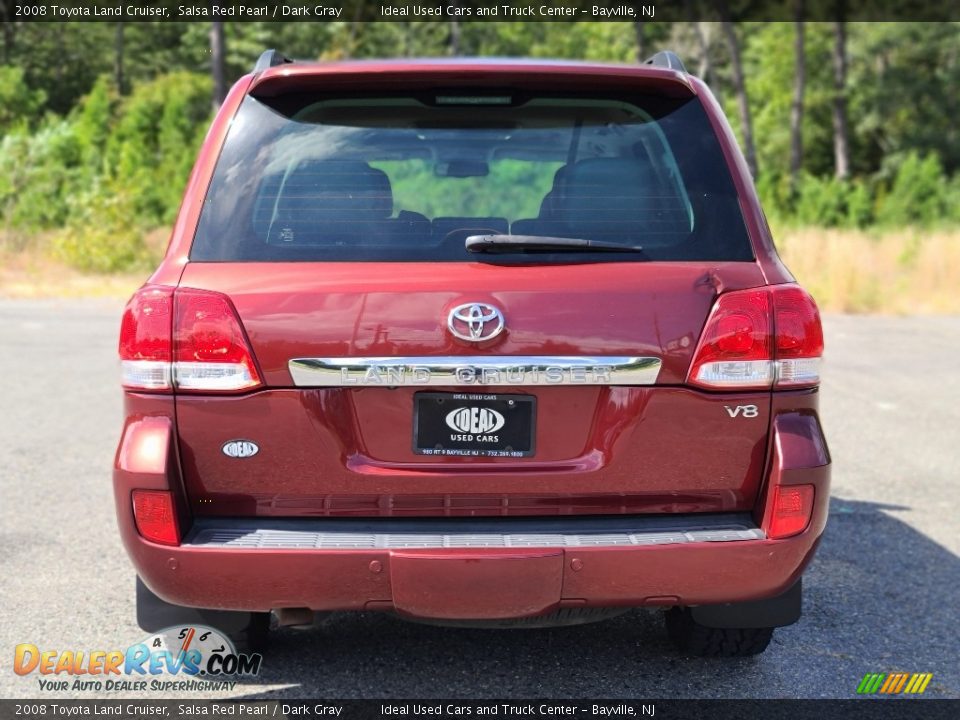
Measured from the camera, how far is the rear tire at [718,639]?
12.4 ft

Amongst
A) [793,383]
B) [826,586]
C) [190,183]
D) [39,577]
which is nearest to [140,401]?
[190,183]

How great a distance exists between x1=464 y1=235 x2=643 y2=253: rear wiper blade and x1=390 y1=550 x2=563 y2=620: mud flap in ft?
2.63

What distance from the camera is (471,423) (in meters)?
3.04

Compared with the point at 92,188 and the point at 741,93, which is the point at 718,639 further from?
the point at 741,93

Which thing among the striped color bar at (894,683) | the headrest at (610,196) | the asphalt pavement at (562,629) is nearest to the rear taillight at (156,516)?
the asphalt pavement at (562,629)

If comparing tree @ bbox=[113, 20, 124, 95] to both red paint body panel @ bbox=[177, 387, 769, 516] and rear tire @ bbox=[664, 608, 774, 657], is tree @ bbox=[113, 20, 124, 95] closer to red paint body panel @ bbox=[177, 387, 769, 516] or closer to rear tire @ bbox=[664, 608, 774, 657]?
rear tire @ bbox=[664, 608, 774, 657]

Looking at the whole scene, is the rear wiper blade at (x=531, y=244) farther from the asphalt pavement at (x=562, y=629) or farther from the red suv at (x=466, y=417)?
the asphalt pavement at (x=562, y=629)

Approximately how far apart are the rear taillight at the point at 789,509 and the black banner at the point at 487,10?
129 feet

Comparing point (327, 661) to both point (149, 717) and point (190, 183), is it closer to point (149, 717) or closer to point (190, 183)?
point (149, 717)

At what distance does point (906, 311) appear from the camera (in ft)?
55.7

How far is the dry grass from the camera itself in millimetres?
17281

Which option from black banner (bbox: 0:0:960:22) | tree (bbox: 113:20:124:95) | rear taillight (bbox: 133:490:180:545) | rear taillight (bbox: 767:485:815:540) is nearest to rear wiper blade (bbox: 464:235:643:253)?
rear taillight (bbox: 767:485:815:540)

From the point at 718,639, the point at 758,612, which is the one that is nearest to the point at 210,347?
the point at 758,612

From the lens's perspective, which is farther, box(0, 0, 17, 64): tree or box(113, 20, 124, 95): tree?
box(113, 20, 124, 95): tree
